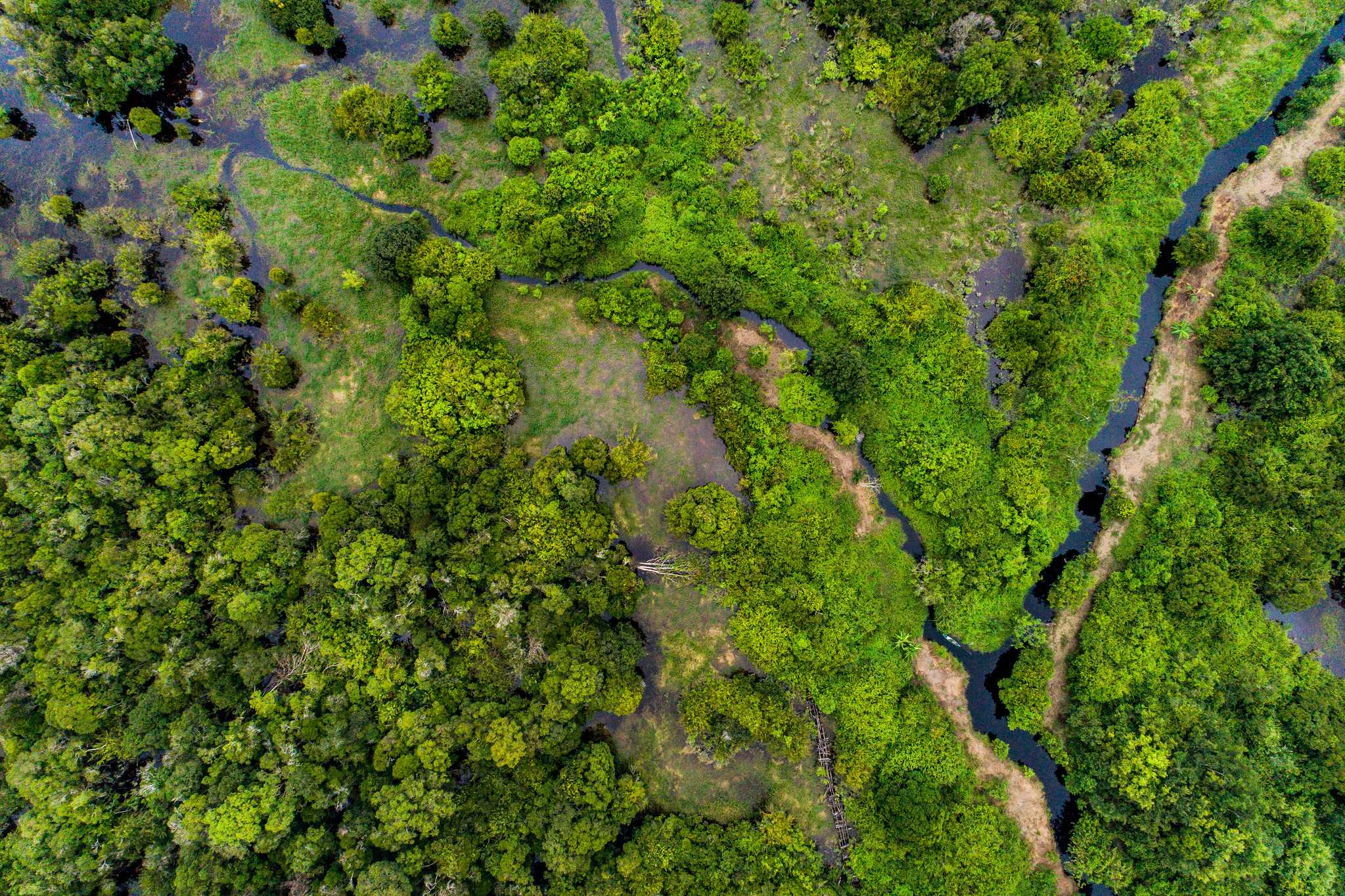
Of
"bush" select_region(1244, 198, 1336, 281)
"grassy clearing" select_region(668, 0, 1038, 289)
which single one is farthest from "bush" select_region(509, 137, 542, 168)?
"bush" select_region(1244, 198, 1336, 281)

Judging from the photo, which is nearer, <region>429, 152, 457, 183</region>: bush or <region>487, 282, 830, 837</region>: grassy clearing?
<region>487, 282, 830, 837</region>: grassy clearing

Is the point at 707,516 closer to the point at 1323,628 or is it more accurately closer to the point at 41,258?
the point at 1323,628

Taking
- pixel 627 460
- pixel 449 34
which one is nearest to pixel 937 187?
pixel 627 460

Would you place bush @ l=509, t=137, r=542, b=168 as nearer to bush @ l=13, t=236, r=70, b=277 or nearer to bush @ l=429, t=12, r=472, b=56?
bush @ l=429, t=12, r=472, b=56

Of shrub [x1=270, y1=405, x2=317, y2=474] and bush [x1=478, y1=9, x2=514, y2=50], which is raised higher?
bush [x1=478, y1=9, x2=514, y2=50]

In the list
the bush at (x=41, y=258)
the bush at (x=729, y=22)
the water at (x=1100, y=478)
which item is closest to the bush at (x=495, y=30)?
the bush at (x=729, y=22)

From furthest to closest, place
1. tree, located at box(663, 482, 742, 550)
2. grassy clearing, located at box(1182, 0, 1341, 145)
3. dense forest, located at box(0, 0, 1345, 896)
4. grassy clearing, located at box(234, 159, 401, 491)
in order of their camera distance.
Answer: grassy clearing, located at box(1182, 0, 1341, 145)
grassy clearing, located at box(234, 159, 401, 491)
tree, located at box(663, 482, 742, 550)
dense forest, located at box(0, 0, 1345, 896)

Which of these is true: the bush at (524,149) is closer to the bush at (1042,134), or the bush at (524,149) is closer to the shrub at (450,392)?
the shrub at (450,392)

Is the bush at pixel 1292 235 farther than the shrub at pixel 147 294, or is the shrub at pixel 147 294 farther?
→ the shrub at pixel 147 294
